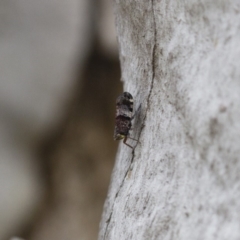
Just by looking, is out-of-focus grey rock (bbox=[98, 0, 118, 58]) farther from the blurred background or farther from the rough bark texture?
the rough bark texture

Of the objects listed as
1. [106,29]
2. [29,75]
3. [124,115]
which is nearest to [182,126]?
[124,115]

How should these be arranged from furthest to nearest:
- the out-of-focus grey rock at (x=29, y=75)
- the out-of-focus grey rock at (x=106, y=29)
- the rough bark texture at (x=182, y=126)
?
1. the out-of-focus grey rock at (x=106, y=29)
2. the out-of-focus grey rock at (x=29, y=75)
3. the rough bark texture at (x=182, y=126)

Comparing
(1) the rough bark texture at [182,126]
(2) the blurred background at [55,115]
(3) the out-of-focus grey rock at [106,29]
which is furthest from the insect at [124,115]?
(3) the out-of-focus grey rock at [106,29]

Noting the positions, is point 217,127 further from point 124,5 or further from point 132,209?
point 124,5

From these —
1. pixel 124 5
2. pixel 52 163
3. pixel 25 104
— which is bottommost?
pixel 52 163

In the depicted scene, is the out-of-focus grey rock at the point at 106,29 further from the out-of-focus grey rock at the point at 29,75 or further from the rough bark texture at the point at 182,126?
the rough bark texture at the point at 182,126

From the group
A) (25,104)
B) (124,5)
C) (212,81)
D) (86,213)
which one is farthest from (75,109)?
(212,81)

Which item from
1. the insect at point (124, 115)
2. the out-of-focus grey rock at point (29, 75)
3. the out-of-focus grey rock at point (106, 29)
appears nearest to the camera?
the insect at point (124, 115)

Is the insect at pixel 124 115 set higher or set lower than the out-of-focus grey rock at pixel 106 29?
lower
